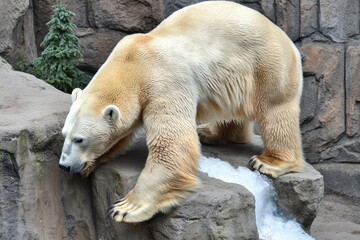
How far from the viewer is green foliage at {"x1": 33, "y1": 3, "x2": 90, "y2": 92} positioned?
662 cm

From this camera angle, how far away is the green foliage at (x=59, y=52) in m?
6.62

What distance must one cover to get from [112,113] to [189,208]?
701mm

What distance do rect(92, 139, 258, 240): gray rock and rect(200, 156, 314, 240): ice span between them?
477 mm

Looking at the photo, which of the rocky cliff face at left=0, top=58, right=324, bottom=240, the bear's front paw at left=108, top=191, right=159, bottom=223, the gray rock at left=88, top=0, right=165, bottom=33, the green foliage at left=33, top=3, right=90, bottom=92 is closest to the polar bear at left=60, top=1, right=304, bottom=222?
the bear's front paw at left=108, top=191, right=159, bottom=223

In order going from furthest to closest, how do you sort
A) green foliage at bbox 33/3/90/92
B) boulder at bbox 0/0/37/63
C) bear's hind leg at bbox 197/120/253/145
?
green foliage at bbox 33/3/90/92
boulder at bbox 0/0/37/63
bear's hind leg at bbox 197/120/253/145

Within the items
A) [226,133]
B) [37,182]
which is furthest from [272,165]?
[37,182]

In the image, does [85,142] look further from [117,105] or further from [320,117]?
[320,117]

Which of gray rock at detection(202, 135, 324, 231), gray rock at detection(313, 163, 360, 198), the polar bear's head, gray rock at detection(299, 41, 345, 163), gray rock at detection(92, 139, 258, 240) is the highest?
the polar bear's head

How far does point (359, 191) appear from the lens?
688cm

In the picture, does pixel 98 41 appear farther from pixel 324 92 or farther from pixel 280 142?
pixel 280 142

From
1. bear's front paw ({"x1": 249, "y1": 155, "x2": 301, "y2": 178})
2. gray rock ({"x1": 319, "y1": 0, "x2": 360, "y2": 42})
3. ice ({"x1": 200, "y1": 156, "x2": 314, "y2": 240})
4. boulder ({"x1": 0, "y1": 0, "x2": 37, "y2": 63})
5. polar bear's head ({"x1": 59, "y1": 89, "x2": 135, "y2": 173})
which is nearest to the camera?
polar bear's head ({"x1": 59, "y1": 89, "x2": 135, "y2": 173})

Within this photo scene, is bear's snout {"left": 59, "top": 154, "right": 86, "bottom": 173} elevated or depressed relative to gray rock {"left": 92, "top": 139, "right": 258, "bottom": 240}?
elevated

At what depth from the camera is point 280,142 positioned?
515 cm

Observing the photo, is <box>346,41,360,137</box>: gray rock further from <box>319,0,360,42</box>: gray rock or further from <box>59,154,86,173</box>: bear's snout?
<box>59,154,86,173</box>: bear's snout
